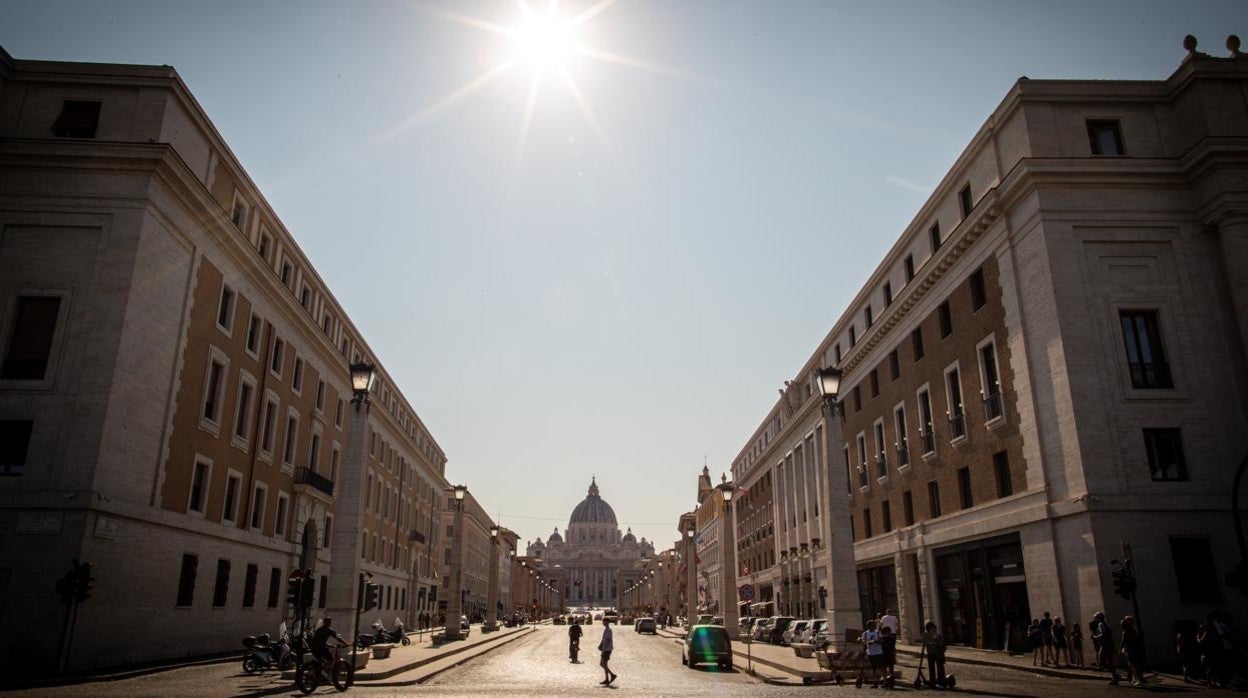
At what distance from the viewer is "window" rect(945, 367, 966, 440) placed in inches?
1264

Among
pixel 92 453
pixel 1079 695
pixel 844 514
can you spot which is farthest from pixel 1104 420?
pixel 92 453

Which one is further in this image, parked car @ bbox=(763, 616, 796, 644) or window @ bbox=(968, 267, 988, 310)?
parked car @ bbox=(763, 616, 796, 644)

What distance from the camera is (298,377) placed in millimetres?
40125

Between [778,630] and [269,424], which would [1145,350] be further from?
[269,424]

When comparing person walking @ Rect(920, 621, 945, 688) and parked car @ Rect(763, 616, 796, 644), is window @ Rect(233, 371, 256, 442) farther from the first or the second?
parked car @ Rect(763, 616, 796, 644)

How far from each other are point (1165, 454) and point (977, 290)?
30.2ft

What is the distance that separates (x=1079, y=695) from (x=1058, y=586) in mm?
8748

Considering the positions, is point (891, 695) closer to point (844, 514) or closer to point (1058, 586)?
point (844, 514)

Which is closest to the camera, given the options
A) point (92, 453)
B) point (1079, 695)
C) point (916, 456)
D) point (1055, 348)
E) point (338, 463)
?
point (1079, 695)

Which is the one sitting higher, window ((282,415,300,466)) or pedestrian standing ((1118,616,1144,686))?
window ((282,415,300,466))

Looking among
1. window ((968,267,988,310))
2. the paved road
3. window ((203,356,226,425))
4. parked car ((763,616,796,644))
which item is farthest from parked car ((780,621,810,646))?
window ((203,356,226,425))

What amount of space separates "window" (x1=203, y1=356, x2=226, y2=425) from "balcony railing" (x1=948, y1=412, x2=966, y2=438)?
2924 cm

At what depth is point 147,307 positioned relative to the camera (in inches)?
966

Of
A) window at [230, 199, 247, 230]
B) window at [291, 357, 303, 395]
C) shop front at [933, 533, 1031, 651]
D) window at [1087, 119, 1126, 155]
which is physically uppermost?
window at [1087, 119, 1126, 155]
